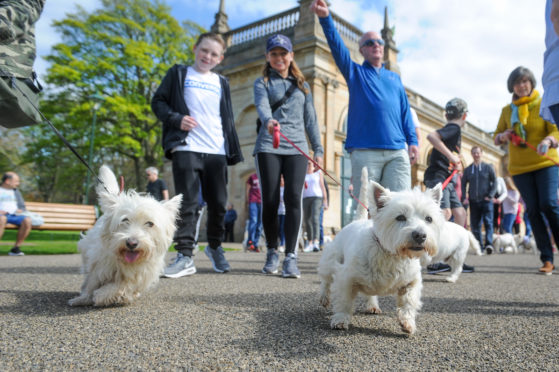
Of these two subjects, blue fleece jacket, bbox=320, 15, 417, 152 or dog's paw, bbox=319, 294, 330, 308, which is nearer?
dog's paw, bbox=319, 294, 330, 308

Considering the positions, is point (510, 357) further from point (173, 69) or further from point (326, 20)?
point (173, 69)

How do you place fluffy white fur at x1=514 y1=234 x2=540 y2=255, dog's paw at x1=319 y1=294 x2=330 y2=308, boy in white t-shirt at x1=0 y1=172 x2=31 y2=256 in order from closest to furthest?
dog's paw at x1=319 y1=294 x2=330 y2=308, boy in white t-shirt at x1=0 y1=172 x2=31 y2=256, fluffy white fur at x1=514 y1=234 x2=540 y2=255

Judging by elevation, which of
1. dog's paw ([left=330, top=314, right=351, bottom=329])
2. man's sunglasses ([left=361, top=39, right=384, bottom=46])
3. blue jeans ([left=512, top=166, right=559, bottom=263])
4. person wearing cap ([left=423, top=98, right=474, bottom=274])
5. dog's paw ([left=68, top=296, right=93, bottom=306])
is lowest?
dog's paw ([left=68, top=296, right=93, bottom=306])

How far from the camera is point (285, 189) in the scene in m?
4.88

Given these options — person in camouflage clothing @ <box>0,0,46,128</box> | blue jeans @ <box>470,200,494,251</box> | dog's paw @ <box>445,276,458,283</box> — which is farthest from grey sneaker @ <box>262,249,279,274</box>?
blue jeans @ <box>470,200,494,251</box>

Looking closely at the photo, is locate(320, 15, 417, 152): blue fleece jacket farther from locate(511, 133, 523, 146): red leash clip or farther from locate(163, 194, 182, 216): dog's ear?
locate(163, 194, 182, 216): dog's ear

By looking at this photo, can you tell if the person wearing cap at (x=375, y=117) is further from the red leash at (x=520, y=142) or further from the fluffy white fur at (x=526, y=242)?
the fluffy white fur at (x=526, y=242)

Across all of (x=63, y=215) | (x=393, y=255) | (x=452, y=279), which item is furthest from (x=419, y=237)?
(x=63, y=215)

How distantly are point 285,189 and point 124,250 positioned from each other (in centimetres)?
242

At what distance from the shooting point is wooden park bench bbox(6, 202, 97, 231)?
35.9ft

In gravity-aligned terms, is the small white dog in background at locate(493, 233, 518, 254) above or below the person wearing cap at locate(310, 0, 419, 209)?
below

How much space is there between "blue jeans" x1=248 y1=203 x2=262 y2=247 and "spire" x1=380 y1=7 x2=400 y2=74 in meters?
13.9

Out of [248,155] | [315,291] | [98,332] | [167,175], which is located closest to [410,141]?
[315,291]

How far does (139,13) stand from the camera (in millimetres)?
24953
